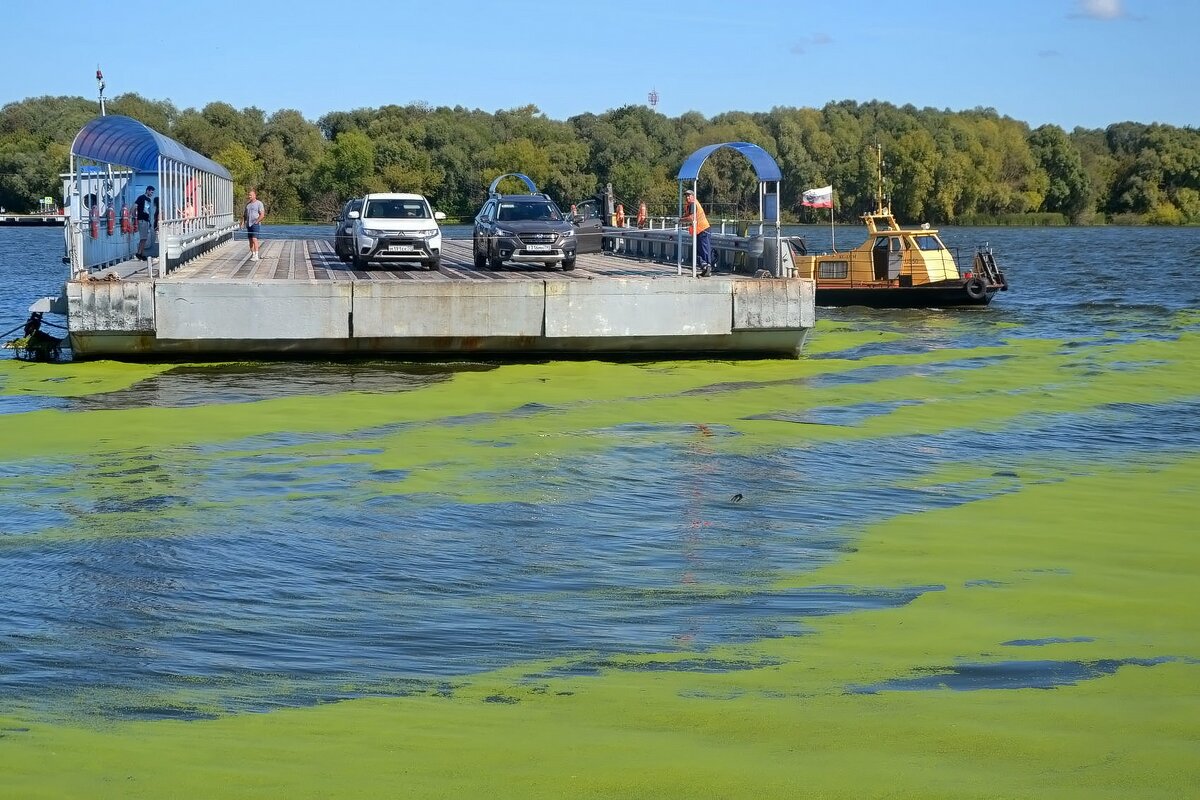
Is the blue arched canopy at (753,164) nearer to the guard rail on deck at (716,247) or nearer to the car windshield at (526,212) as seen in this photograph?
the guard rail on deck at (716,247)

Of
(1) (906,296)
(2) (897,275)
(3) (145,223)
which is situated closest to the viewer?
(3) (145,223)

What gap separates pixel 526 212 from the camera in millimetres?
28172

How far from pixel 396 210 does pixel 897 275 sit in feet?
57.4

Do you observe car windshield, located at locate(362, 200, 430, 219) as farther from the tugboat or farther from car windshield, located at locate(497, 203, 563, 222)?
the tugboat

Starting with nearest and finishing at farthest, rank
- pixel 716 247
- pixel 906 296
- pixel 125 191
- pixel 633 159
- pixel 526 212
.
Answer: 1. pixel 526 212
2. pixel 716 247
3. pixel 125 191
4. pixel 906 296
5. pixel 633 159

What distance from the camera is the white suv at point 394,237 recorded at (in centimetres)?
2742

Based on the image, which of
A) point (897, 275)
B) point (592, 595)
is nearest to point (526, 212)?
point (897, 275)

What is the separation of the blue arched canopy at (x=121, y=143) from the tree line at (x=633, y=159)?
284 ft

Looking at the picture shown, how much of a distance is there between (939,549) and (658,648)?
11.2 ft

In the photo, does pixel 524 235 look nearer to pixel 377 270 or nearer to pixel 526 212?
pixel 526 212

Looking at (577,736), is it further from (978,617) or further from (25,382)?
(25,382)

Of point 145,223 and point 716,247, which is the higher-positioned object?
point 145,223

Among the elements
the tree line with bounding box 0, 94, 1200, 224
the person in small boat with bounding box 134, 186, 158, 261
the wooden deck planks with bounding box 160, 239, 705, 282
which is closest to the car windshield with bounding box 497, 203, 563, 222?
the wooden deck planks with bounding box 160, 239, 705, 282

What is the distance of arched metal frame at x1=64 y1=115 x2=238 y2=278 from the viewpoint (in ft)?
77.9
